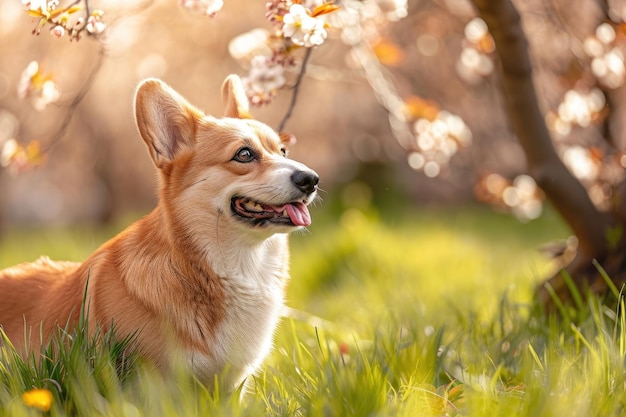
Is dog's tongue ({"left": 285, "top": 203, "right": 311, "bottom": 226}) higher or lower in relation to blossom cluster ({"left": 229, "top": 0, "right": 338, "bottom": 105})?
lower

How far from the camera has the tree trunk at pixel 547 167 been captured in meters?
3.54

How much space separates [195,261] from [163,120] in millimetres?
561

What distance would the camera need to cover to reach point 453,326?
386 centimetres

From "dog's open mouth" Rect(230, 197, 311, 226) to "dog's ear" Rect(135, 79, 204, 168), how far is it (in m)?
0.33

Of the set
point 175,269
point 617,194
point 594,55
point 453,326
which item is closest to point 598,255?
point 617,194

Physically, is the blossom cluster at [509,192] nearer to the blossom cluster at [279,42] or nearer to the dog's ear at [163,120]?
the blossom cluster at [279,42]

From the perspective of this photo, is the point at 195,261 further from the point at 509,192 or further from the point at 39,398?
the point at 509,192

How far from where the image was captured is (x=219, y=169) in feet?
9.30

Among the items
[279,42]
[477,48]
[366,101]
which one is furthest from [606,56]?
[366,101]

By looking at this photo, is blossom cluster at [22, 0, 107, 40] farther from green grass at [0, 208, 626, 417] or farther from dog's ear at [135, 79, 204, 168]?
green grass at [0, 208, 626, 417]

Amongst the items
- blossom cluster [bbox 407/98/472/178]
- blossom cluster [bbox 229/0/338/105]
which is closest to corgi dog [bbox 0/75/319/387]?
blossom cluster [bbox 229/0/338/105]

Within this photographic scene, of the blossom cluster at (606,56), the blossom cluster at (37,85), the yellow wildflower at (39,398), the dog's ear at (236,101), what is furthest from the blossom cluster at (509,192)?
the yellow wildflower at (39,398)

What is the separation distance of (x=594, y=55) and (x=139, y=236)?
10.1 ft

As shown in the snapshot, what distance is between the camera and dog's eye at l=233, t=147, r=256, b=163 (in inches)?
113
